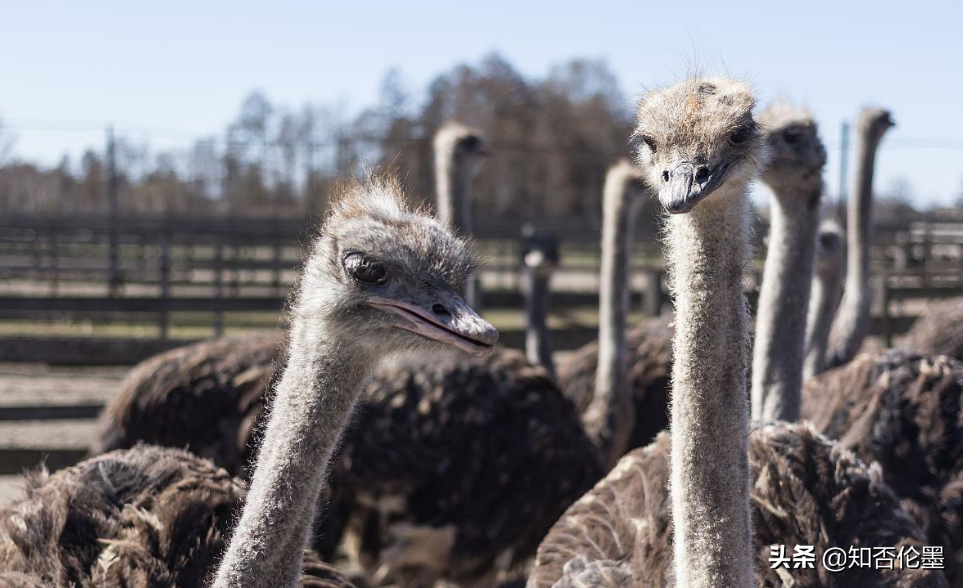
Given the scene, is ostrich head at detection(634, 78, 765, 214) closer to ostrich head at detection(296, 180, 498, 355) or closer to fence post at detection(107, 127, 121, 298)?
ostrich head at detection(296, 180, 498, 355)

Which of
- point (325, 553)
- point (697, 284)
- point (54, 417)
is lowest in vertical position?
point (325, 553)

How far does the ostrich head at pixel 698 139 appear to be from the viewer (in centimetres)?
186

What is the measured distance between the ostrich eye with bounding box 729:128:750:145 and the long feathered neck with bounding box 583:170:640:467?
3.02 m

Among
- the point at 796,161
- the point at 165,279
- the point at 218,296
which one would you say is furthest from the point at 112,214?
the point at 796,161

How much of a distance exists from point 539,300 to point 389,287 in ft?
12.6

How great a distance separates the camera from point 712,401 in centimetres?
196

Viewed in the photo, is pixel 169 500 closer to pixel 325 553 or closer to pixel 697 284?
pixel 697 284

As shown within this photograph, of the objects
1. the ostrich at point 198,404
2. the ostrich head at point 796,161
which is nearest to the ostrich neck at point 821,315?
the ostrich head at point 796,161

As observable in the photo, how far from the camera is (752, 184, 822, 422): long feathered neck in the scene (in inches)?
132

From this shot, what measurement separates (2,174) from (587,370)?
12434mm

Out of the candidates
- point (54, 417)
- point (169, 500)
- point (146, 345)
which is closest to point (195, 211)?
point (146, 345)

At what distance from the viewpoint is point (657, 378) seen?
546 centimetres

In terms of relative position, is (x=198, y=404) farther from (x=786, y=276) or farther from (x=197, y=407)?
(x=786, y=276)

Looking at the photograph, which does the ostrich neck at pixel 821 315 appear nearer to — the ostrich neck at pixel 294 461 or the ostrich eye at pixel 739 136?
the ostrich eye at pixel 739 136
